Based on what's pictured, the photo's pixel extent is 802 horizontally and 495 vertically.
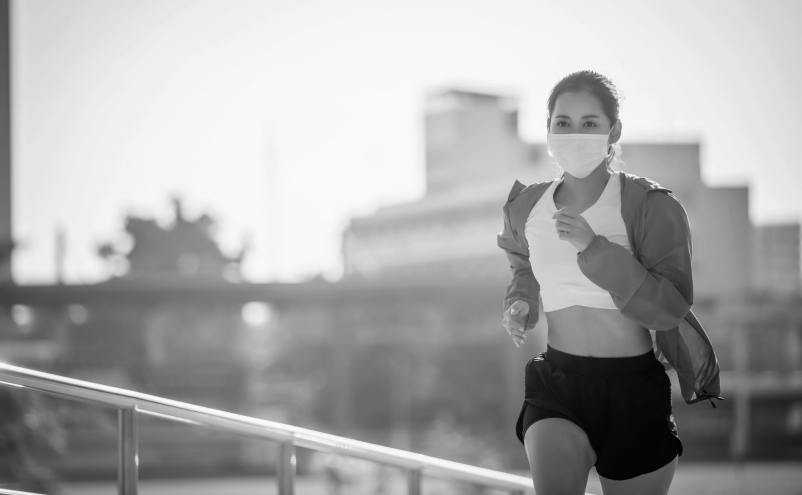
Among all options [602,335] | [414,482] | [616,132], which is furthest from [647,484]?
[414,482]

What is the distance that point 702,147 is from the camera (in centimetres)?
4656

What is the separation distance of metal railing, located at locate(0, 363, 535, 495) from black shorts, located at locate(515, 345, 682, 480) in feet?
2.82

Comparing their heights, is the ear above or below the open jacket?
above

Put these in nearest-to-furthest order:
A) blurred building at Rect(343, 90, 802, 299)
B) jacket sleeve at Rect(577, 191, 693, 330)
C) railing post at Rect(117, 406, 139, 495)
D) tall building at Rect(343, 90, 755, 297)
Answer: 1. jacket sleeve at Rect(577, 191, 693, 330)
2. railing post at Rect(117, 406, 139, 495)
3. tall building at Rect(343, 90, 755, 297)
4. blurred building at Rect(343, 90, 802, 299)

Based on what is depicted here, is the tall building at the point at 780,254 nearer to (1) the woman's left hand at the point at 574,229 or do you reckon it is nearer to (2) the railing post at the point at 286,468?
(2) the railing post at the point at 286,468

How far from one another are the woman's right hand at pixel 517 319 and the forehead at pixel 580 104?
20.6 inches

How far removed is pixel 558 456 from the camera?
7.15ft

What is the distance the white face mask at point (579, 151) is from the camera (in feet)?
7.57

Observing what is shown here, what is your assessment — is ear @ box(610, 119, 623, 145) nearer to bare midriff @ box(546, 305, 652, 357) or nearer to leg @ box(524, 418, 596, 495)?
bare midriff @ box(546, 305, 652, 357)

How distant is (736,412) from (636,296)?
97.2 ft

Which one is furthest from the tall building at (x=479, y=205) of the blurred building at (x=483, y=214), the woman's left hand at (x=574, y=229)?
the woman's left hand at (x=574, y=229)

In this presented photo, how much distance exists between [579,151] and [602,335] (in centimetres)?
47

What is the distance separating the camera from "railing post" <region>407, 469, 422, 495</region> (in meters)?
3.20

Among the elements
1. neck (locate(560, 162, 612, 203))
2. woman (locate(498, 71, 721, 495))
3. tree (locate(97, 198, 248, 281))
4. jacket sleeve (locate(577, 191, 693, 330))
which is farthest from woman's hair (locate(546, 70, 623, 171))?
tree (locate(97, 198, 248, 281))
